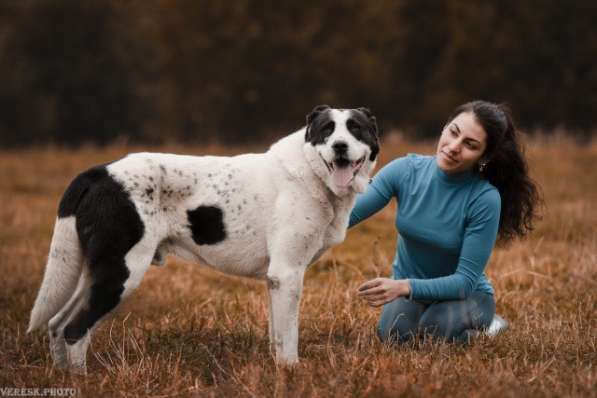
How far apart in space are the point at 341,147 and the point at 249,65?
21170mm

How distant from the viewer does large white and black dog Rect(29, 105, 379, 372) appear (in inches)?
152

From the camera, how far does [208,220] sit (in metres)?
4.04

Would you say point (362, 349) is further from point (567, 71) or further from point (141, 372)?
point (567, 71)

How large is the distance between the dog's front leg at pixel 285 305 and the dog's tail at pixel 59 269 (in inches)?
41.3

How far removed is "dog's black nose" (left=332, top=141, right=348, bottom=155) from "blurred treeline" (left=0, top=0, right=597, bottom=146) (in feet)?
67.4

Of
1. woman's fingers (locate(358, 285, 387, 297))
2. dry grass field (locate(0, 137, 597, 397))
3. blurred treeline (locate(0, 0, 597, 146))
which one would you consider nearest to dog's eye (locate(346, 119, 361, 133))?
woman's fingers (locate(358, 285, 387, 297))

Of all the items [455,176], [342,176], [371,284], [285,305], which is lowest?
[285,305]

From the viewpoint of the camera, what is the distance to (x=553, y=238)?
8148mm

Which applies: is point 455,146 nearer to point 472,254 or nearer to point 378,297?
point 472,254

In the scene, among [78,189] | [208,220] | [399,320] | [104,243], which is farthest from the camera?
[399,320]

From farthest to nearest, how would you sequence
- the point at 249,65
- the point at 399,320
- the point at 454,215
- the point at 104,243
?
the point at 249,65 < the point at 399,320 < the point at 454,215 < the point at 104,243

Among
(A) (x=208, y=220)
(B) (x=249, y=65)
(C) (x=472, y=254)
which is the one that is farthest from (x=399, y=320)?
(B) (x=249, y=65)

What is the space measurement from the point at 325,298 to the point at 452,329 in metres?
1.25

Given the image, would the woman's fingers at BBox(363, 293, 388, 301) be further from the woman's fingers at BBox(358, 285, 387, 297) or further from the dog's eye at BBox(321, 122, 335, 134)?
the dog's eye at BBox(321, 122, 335, 134)
